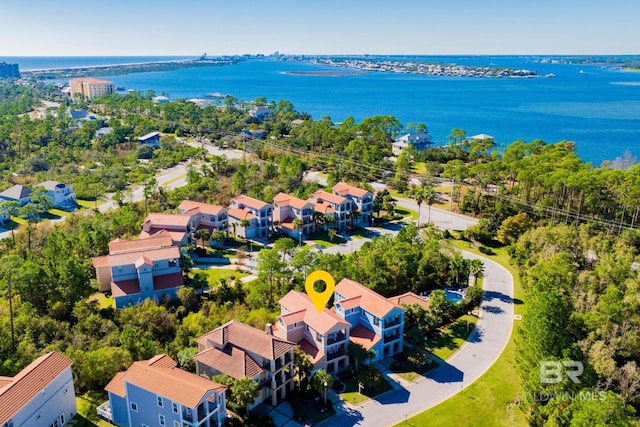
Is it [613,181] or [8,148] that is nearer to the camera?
[613,181]

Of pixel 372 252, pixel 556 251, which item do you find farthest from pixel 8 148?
pixel 556 251

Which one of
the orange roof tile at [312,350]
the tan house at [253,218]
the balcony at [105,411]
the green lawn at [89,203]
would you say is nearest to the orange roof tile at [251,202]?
the tan house at [253,218]

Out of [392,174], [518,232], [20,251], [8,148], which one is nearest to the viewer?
[20,251]

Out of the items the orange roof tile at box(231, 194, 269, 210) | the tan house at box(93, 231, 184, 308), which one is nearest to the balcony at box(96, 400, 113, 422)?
the tan house at box(93, 231, 184, 308)

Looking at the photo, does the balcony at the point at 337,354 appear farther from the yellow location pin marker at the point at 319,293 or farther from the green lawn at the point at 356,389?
the yellow location pin marker at the point at 319,293

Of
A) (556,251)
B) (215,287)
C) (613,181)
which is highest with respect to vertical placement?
(613,181)

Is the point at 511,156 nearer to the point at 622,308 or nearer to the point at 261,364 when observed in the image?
the point at 622,308
